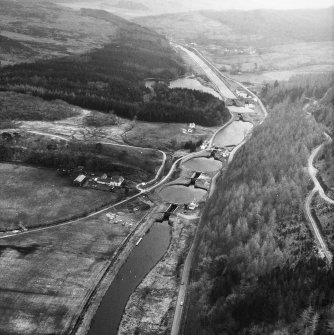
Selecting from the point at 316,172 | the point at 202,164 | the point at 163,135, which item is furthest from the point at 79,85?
the point at 316,172

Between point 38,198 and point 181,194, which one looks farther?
point 181,194

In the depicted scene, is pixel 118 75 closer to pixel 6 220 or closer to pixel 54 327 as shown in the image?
pixel 6 220

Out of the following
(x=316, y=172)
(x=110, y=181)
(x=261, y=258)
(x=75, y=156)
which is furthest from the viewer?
(x=75, y=156)

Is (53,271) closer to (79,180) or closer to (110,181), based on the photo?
(79,180)

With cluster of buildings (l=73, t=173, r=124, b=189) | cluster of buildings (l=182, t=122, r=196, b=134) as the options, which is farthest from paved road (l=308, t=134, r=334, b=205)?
cluster of buildings (l=73, t=173, r=124, b=189)

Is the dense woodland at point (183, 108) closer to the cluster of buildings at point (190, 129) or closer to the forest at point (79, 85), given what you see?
the cluster of buildings at point (190, 129)

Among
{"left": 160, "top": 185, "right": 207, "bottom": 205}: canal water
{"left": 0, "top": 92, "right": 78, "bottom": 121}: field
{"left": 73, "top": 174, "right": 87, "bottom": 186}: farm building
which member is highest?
{"left": 0, "top": 92, "right": 78, "bottom": 121}: field

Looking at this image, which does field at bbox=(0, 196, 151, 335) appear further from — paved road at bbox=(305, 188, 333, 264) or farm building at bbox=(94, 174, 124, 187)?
paved road at bbox=(305, 188, 333, 264)
